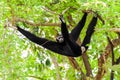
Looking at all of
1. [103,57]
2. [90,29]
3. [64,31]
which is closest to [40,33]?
[103,57]

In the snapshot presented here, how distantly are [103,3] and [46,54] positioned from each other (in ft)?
6.93

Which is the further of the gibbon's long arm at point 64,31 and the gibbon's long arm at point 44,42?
the gibbon's long arm at point 44,42

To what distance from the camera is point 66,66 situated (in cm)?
591

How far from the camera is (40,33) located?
4910 millimetres

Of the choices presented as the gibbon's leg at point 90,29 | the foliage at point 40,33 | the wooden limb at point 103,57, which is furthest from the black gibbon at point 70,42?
the wooden limb at point 103,57

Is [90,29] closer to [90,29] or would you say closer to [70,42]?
[90,29]

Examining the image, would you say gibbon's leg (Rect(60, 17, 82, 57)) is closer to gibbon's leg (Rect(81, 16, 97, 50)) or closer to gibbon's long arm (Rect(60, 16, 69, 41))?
gibbon's long arm (Rect(60, 16, 69, 41))

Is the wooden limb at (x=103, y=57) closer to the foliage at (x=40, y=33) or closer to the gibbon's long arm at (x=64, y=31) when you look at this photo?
the foliage at (x=40, y=33)

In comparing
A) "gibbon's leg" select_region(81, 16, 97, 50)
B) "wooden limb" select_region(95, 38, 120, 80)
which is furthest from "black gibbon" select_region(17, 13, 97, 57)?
"wooden limb" select_region(95, 38, 120, 80)

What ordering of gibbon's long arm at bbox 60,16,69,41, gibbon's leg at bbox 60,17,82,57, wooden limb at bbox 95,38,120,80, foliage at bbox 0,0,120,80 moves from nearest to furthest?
foliage at bbox 0,0,120,80 → gibbon's long arm at bbox 60,16,69,41 → gibbon's leg at bbox 60,17,82,57 → wooden limb at bbox 95,38,120,80

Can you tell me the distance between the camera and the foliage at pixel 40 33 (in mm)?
3285

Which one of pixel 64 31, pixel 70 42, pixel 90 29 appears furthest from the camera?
pixel 90 29

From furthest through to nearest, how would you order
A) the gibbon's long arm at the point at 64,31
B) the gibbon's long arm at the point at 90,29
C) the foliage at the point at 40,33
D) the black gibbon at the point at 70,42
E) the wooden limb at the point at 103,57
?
the wooden limb at the point at 103,57
the gibbon's long arm at the point at 90,29
the black gibbon at the point at 70,42
the gibbon's long arm at the point at 64,31
the foliage at the point at 40,33

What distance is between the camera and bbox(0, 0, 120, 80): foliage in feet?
10.8
